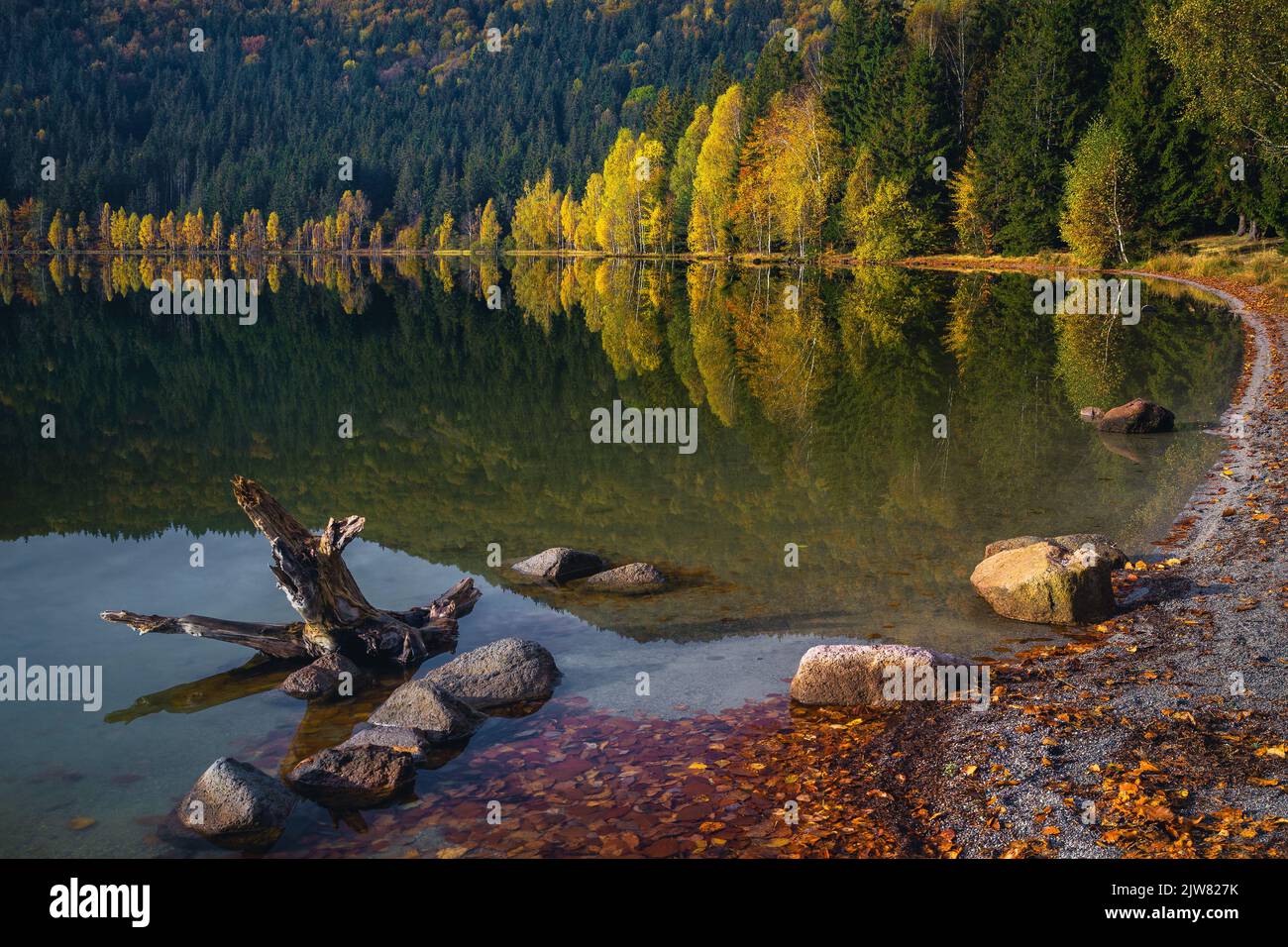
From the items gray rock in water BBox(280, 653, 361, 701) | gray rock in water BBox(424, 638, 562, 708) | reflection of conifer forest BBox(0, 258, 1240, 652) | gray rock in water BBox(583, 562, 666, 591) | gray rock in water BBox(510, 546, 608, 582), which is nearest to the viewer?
gray rock in water BBox(424, 638, 562, 708)

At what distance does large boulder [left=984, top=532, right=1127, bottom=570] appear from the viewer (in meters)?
13.7

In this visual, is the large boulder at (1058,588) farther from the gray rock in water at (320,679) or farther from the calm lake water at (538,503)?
the gray rock in water at (320,679)

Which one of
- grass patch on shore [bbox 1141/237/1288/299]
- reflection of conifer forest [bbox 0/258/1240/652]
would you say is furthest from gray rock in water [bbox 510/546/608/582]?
grass patch on shore [bbox 1141/237/1288/299]

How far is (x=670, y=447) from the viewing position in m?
22.7

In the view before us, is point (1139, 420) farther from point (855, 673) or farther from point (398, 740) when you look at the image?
point (398, 740)

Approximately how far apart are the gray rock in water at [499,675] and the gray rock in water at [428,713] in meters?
0.37

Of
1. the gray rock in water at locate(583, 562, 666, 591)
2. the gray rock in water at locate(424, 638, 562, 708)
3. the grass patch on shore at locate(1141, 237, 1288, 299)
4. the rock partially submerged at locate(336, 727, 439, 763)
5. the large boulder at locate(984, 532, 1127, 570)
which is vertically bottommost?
the rock partially submerged at locate(336, 727, 439, 763)

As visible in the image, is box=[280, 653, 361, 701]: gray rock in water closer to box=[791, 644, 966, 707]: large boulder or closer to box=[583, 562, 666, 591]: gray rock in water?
box=[583, 562, 666, 591]: gray rock in water

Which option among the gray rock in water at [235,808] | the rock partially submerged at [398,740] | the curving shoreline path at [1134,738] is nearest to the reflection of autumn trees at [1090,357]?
the curving shoreline path at [1134,738]

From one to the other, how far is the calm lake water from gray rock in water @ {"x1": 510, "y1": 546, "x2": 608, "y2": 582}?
1.19 feet

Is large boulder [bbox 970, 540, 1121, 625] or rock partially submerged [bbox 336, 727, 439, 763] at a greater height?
large boulder [bbox 970, 540, 1121, 625]

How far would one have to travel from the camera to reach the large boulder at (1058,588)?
12.2 meters

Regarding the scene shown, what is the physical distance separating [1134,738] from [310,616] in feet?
28.1
